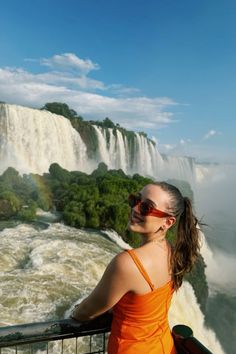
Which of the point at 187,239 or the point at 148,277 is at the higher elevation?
the point at 187,239

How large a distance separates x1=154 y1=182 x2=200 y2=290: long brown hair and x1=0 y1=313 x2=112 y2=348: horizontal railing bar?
0.42 meters

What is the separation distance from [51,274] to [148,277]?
8.91 metres

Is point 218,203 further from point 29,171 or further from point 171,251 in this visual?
point 171,251

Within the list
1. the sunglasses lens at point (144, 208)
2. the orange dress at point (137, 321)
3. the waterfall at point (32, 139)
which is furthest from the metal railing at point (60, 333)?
the waterfall at point (32, 139)

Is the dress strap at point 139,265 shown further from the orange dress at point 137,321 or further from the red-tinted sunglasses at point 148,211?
the red-tinted sunglasses at point 148,211

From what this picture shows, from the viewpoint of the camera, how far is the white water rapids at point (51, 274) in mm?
8258

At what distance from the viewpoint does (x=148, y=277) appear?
175cm

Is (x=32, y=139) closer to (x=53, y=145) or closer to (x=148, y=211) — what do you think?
(x=53, y=145)

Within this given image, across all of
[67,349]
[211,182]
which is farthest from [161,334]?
[211,182]

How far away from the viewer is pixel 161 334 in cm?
194

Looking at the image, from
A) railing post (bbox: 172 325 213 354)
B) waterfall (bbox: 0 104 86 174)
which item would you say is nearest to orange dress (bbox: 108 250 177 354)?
railing post (bbox: 172 325 213 354)

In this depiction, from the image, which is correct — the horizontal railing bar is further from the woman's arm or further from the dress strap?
the dress strap

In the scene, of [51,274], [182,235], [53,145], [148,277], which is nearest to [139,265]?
[148,277]

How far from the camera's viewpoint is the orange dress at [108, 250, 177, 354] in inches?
70.5
